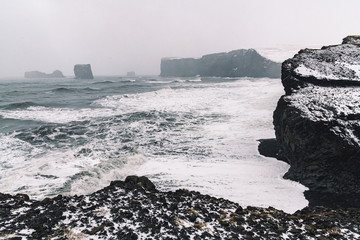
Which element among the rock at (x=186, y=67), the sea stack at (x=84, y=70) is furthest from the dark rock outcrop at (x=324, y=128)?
the sea stack at (x=84, y=70)

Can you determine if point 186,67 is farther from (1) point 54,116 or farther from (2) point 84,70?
(1) point 54,116

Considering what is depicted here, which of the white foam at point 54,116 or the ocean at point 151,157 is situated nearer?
the ocean at point 151,157

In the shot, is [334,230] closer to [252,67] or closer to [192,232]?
[192,232]

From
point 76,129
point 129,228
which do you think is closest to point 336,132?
point 129,228

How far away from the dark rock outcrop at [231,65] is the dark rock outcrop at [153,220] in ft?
375

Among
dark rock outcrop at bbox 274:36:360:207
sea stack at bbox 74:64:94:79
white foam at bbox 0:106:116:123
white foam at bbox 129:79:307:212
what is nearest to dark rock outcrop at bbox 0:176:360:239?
white foam at bbox 129:79:307:212

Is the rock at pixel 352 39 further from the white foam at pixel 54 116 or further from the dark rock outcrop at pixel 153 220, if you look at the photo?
the white foam at pixel 54 116

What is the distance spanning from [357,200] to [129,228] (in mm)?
8005

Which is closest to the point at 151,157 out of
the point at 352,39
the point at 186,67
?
the point at 352,39

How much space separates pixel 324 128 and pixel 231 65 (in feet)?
458

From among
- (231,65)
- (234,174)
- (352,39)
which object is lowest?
(234,174)

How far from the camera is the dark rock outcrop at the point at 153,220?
4.83 m

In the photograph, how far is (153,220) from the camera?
17.5 feet

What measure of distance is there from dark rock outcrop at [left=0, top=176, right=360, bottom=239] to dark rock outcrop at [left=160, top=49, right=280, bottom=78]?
375 feet
